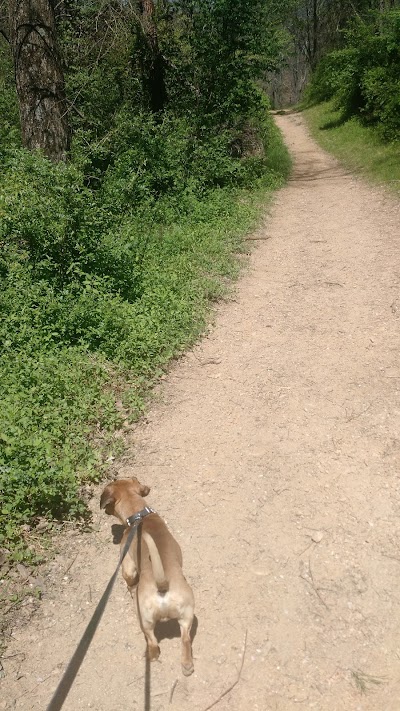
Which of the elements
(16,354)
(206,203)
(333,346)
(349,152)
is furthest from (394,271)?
(349,152)

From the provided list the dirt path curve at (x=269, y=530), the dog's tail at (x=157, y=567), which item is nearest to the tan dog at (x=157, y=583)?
the dog's tail at (x=157, y=567)

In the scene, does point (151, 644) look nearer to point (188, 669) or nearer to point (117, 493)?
point (188, 669)

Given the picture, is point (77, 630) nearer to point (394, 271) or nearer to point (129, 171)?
point (394, 271)

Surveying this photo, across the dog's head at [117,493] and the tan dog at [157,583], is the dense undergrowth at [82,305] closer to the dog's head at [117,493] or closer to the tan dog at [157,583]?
the dog's head at [117,493]

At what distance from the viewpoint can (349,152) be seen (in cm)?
1541

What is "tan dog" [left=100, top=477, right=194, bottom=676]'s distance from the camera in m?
2.53

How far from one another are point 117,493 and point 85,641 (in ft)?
→ 2.66

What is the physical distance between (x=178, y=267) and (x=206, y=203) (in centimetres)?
286

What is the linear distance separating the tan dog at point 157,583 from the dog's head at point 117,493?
0.25 metres

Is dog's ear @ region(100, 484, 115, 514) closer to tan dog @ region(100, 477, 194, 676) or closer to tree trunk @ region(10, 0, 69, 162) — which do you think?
tan dog @ region(100, 477, 194, 676)

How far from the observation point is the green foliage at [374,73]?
13.9 meters

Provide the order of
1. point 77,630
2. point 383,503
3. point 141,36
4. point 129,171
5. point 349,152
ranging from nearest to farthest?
point 77,630
point 383,503
point 129,171
point 141,36
point 349,152

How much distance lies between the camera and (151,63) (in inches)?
437

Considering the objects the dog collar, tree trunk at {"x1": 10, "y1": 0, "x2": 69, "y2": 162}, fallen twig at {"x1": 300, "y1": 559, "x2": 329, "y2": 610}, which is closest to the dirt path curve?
A: fallen twig at {"x1": 300, "y1": 559, "x2": 329, "y2": 610}
